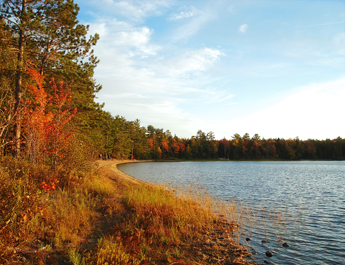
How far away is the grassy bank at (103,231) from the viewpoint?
521 cm

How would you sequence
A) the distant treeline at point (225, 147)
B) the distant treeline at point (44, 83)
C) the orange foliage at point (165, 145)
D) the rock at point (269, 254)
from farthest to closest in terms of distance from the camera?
1. the orange foliage at point (165, 145)
2. the distant treeline at point (225, 147)
3. the distant treeline at point (44, 83)
4. the rock at point (269, 254)

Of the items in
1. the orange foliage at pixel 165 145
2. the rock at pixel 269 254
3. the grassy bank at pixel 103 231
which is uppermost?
the orange foliage at pixel 165 145

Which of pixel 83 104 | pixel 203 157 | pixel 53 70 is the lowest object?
pixel 203 157

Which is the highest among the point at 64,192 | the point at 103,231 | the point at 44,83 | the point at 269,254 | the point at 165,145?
the point at 44,83

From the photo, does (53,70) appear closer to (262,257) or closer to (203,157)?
(262,257)

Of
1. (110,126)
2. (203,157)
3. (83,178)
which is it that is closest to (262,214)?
(83,178)

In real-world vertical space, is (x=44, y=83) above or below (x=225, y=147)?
above

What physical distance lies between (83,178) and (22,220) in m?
7.41

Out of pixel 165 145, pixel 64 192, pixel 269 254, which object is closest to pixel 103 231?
pixel 64 192

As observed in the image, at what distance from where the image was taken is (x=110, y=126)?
73.2 metres

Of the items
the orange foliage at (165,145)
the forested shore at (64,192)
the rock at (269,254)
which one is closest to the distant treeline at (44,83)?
the forested shore at (64,192)

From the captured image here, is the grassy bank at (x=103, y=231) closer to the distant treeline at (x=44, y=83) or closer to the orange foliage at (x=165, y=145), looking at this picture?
the distant treeline at (x=44, y=83)

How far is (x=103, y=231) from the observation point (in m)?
7.20

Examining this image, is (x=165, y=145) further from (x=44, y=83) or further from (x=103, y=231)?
(x=103, y=231)
